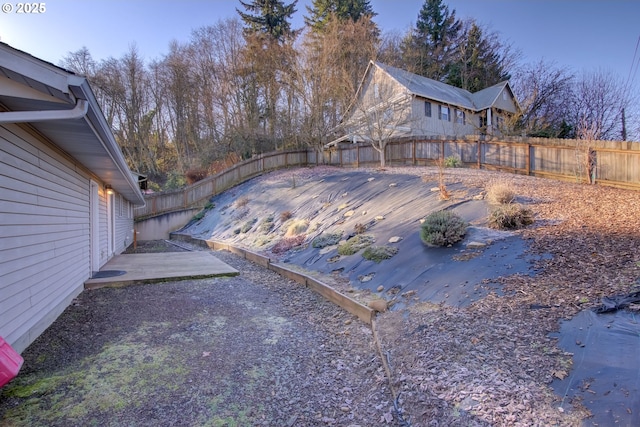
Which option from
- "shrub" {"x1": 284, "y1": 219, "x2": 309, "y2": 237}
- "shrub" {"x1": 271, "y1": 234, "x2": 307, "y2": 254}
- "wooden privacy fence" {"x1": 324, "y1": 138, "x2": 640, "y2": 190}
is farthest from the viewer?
"shrub" {"x1": 284, "y1": 219, "x2": 309, "y2": 237}

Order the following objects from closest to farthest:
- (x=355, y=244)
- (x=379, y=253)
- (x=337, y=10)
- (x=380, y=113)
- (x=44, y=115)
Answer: (x=44, y=115), (x=379, y=253), (x=355, y=244), (x=380, y=113), (x=337, y=10)

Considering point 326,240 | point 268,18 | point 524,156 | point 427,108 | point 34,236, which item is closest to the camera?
point 34,236

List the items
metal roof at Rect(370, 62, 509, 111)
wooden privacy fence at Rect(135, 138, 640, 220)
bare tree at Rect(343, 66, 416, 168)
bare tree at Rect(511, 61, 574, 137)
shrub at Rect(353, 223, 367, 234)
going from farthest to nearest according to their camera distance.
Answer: bare tree at Rect(511, 61, 574, 137), metal roof at Rect(370, 62, 509, 111), bare tree at Rect(343, 66, 416, 168), wooden privacy fence at Rect(135, 138, 640, 220), shrub at Rect(353, 223, 367, 234)

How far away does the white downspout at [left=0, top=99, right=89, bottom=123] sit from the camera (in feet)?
8.72

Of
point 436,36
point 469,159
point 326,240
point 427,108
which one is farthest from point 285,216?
point 436,36

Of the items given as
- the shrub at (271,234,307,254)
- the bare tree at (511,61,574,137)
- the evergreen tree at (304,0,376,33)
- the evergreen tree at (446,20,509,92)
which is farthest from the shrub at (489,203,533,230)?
the evergreen tree at (446,20,509,92)

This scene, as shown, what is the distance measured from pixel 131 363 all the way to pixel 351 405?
2120 mm

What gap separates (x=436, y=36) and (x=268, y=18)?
14.8m

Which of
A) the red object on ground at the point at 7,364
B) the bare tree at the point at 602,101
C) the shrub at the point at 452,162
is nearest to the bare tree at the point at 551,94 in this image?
the bare tree at the point at 602,101

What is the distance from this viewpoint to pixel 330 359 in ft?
11.4

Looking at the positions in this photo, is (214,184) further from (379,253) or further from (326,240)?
(379,253)

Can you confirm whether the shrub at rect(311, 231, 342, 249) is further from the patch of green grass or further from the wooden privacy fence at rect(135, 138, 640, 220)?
the wooden privacy fence at rect(135, 138, 640, 220)

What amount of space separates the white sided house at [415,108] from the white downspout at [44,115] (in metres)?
13.0

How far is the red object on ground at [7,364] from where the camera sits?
2041mm
